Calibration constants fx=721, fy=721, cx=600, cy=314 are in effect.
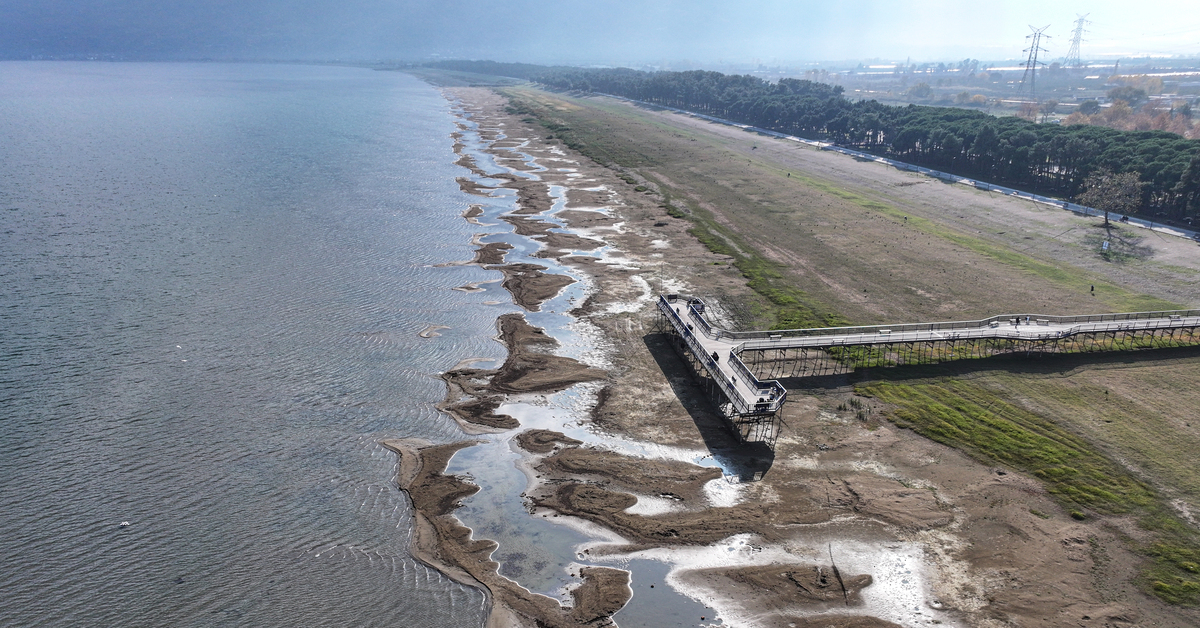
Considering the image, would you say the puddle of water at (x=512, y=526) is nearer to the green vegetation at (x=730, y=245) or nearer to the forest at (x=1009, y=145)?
the green vegetation at (x=730, y=245)

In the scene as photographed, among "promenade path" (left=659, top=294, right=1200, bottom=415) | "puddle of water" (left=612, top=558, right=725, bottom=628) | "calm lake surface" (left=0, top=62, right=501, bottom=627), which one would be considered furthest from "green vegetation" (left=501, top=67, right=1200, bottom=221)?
"puddle of water" (left=612, top=558, right=725, bottom=628)

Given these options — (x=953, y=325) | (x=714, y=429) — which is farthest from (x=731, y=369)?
(x=953, y=325)

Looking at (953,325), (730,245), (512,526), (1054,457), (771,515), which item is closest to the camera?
(512,526)

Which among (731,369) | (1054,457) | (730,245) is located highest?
(730,245)

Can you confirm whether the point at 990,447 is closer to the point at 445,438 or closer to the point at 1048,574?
the point at 1048,574

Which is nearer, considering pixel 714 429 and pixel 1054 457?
pixel 1054 457

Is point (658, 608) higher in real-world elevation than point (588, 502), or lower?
lower

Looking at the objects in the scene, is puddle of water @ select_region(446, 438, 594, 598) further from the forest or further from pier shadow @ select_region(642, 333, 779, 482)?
the forest

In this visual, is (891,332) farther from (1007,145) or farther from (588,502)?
(1007,145)
